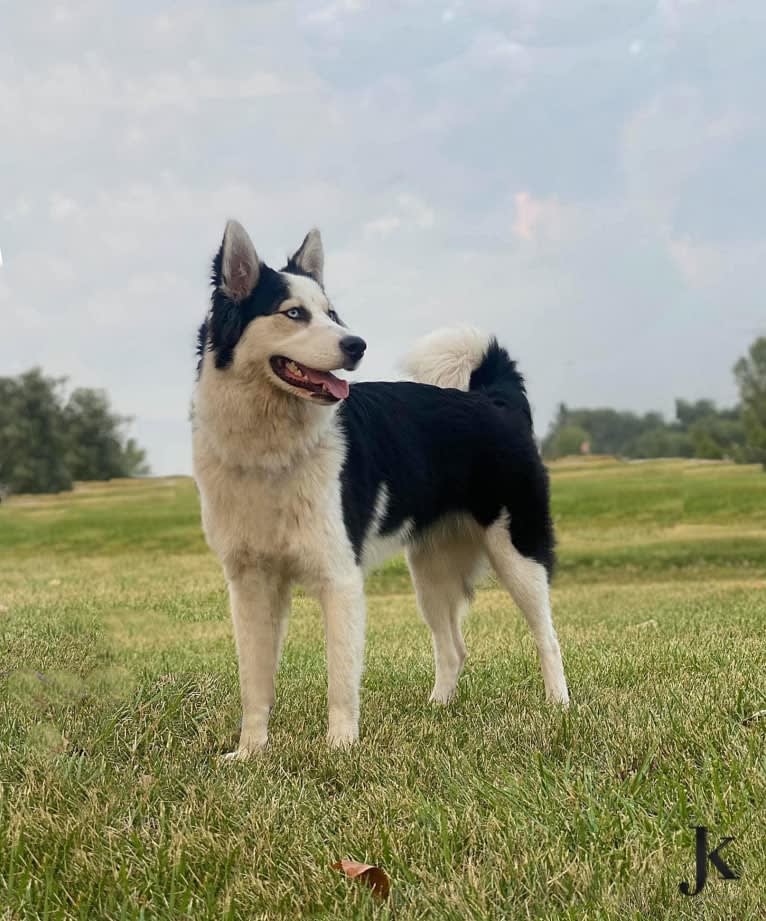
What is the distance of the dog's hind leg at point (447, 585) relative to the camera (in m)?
5.35

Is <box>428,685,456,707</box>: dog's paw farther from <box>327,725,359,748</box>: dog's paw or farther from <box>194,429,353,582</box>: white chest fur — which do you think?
<box>194,429,353,582</box>: white chest fur

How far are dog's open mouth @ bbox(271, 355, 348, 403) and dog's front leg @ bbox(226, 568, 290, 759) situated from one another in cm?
89

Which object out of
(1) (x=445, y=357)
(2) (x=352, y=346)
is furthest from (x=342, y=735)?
(1) (x=445, y=357)

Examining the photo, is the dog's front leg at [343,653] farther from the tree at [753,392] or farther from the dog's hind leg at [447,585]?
the tree at [753,392]

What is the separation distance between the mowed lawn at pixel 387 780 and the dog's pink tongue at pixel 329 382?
1450mm

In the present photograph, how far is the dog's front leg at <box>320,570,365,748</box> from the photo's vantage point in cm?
418

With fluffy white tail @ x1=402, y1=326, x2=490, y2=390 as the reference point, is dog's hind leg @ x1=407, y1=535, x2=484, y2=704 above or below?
below

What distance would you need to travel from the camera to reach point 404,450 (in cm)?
474

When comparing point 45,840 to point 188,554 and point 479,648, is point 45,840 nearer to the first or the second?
point 479,648

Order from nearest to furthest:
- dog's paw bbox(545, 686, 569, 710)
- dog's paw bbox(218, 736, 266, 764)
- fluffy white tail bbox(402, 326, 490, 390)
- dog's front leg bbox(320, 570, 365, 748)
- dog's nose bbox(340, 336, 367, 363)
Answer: dog's nose bbox(340, 336, 367, 363) < dog's paw bbox(218, 736, 266, 764) < dog's front leg bbox(320, 570, 365, 748) < dog's paw bbox(545, 686, 569, 710) < fluffy white tail bbox(402, 326, 490, 390)

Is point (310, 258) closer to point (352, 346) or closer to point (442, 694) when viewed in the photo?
point (352, 346)

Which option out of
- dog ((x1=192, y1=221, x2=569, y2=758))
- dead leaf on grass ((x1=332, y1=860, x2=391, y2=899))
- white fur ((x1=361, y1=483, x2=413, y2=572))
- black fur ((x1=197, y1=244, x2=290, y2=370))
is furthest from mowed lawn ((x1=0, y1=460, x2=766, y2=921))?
black fur ((x1=197, y1=244, x2=290, y2=370))

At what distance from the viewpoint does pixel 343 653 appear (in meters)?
4.18

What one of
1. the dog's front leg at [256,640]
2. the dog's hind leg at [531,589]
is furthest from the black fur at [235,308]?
the dog's hind leg at [531,589]
